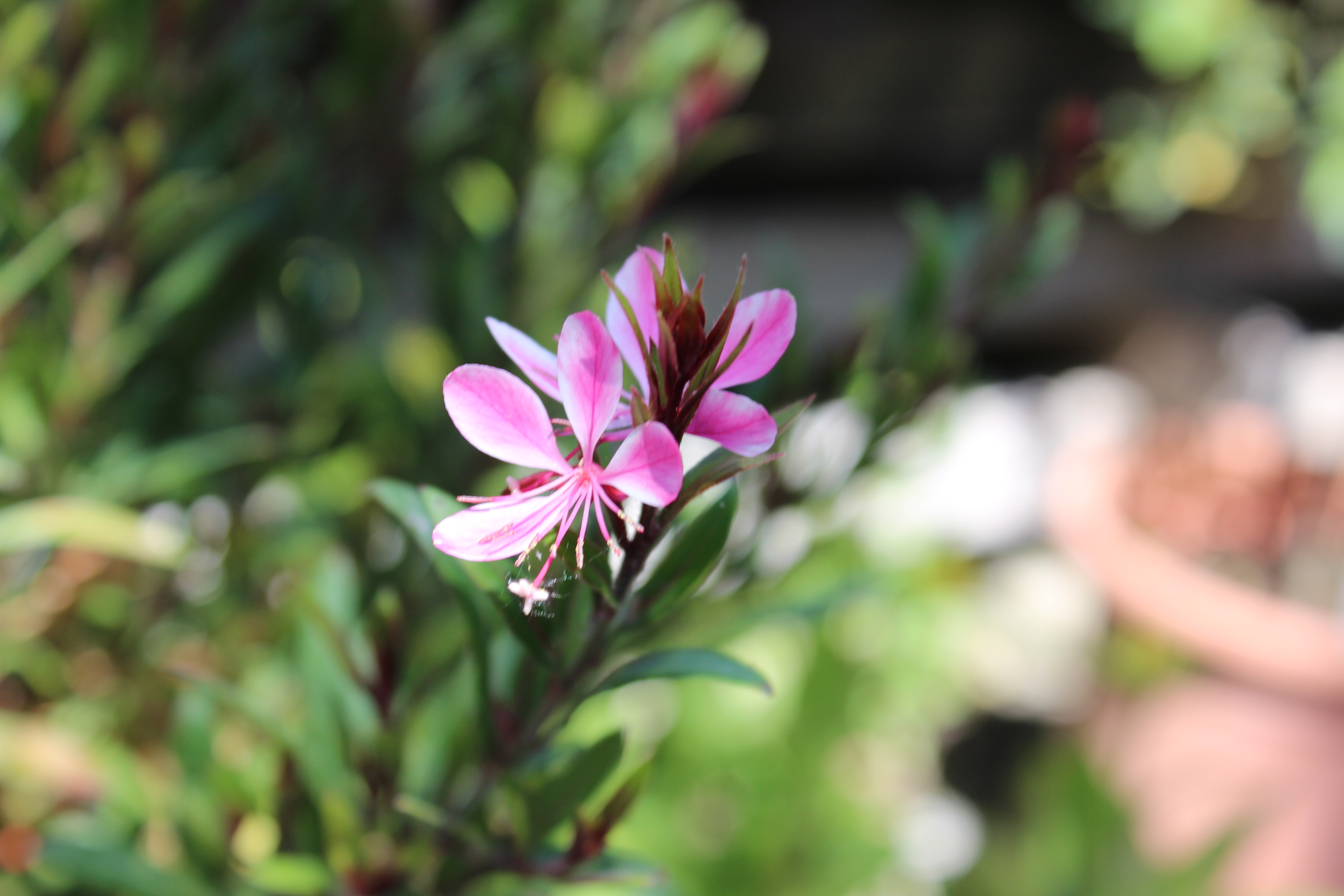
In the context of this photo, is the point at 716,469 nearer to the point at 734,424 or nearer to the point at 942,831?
the point at 734,424

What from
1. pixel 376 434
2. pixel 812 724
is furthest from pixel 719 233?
pixel 376 434

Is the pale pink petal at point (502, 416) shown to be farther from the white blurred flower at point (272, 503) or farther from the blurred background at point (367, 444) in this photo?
the white blurred flower at point (272, 503)

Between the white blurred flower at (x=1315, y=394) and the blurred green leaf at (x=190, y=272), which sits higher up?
the white blurred flower at (x=1315, y=394)

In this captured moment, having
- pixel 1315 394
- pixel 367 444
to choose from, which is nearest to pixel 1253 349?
pixel 1315 394

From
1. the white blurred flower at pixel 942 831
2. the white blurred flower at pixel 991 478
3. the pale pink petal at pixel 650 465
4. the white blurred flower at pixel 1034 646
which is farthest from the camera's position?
the white blurred flower at pixel 991 478

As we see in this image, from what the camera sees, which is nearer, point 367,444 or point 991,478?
point 367,444

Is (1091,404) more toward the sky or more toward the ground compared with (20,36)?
more toward the sky

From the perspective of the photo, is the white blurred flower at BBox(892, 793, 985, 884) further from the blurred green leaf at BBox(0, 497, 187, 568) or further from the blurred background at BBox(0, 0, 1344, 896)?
the blurred green leaf at BBox(0, 497, 187, 568)

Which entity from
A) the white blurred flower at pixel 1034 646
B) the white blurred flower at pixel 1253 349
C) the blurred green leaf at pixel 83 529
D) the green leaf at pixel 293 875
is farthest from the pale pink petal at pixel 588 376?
the white blurred flower at pixel 1253 349
